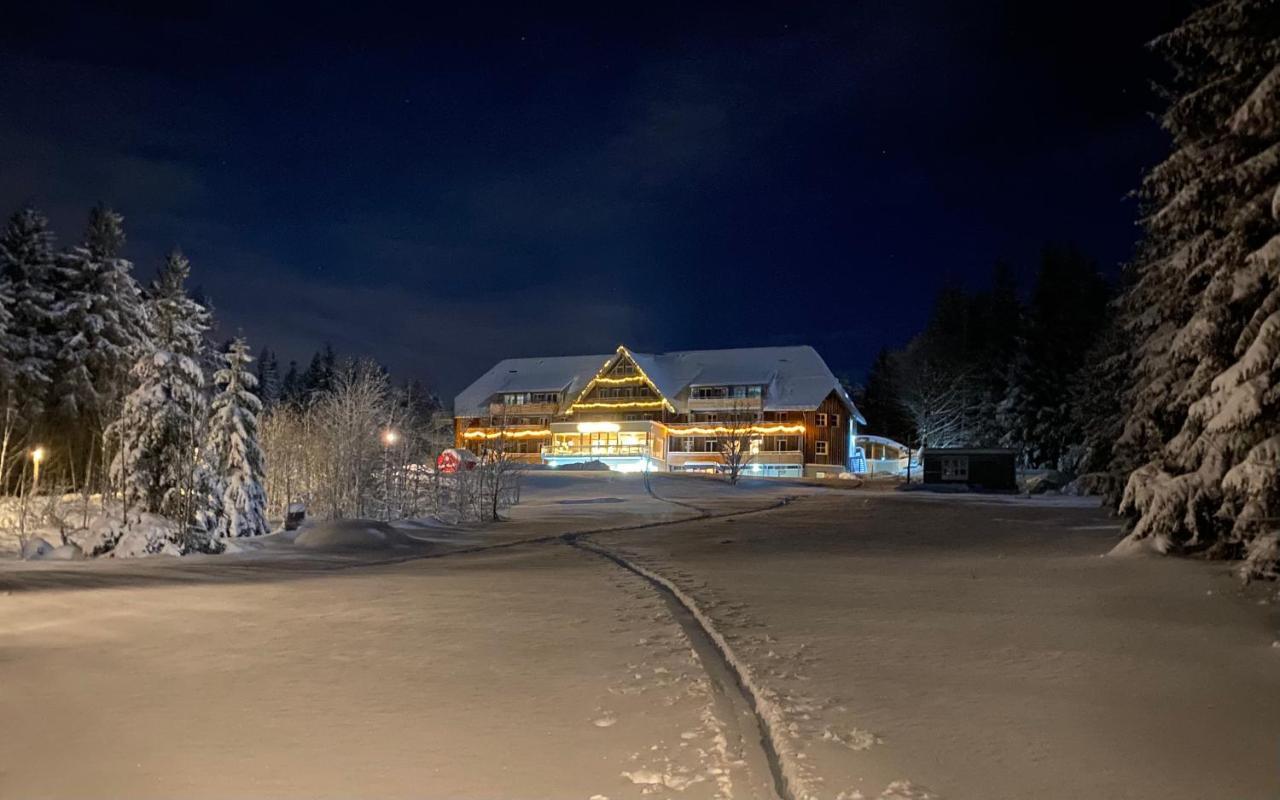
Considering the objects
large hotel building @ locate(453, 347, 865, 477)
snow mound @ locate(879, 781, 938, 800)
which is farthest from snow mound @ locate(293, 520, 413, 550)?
large hotel building @ locate(453, 347, 865, 477)

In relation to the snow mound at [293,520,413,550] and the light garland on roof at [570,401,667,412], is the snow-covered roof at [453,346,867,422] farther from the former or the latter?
the snow mound at [293,520,413,550]

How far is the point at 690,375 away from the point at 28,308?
47.8 metres

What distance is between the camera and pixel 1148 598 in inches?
479

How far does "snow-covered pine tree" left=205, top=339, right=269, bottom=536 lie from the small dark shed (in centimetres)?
4113

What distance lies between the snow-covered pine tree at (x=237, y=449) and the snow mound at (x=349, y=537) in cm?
528

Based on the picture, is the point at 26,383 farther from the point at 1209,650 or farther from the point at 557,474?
the point at 1209,650

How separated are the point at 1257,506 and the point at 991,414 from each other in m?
63.7

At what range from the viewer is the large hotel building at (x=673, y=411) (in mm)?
71125

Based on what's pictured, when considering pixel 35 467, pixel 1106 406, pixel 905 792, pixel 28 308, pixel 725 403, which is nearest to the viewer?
pixel 905 792

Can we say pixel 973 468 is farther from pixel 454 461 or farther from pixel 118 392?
pixel 118 392

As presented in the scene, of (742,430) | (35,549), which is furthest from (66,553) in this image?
(742,430)

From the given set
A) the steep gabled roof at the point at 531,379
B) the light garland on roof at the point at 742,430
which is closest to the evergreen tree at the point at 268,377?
the steep gabled roof at the point at 531,379

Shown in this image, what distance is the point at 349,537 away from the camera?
73.5ft

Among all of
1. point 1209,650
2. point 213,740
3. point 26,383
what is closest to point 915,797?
point 213,740
